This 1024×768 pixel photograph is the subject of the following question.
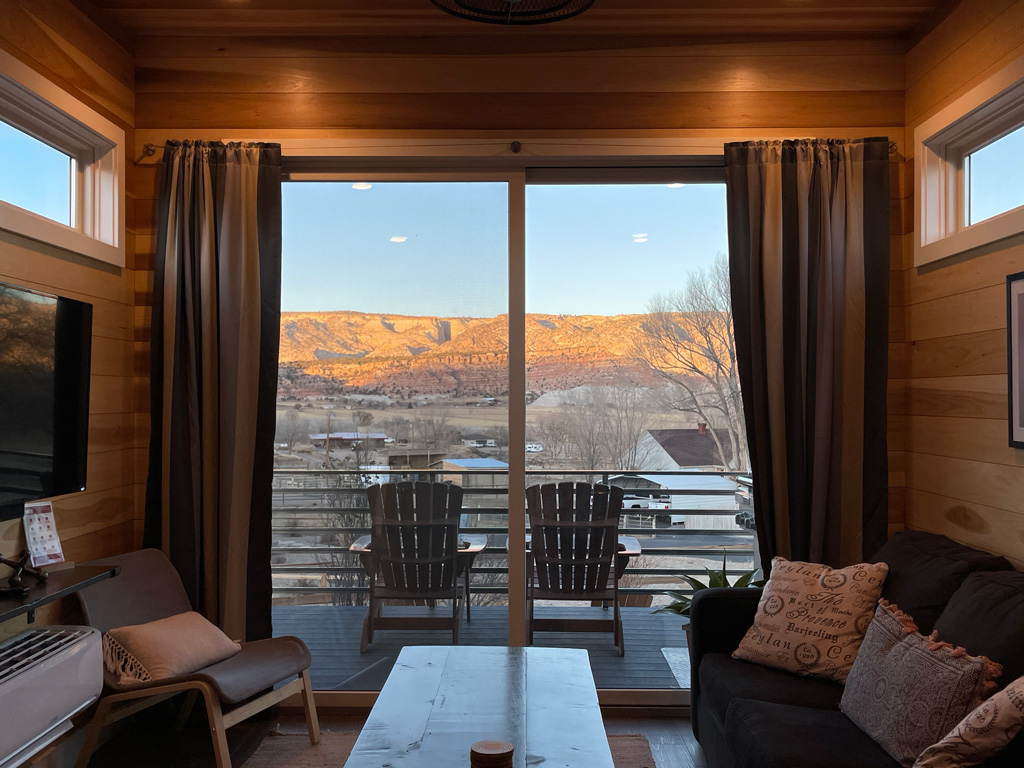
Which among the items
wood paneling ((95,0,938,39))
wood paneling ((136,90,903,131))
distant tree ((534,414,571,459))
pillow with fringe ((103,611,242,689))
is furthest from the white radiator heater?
wood paneling ((95,0,938,39))

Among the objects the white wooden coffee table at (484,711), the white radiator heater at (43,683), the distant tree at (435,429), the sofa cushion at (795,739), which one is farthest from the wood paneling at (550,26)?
the sofa cushion at (795,739)

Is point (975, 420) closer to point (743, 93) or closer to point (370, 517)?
point (743, 93)

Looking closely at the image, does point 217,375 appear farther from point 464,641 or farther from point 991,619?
point 991,619

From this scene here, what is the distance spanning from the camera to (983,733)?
5.68ft

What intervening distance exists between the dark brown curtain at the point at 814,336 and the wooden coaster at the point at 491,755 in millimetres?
1775

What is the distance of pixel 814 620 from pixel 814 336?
4.13ft

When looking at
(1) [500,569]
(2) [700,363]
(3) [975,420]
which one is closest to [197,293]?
(1) [500,569]

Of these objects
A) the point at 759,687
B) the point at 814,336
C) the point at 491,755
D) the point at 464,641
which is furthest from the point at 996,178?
the point at 464,641

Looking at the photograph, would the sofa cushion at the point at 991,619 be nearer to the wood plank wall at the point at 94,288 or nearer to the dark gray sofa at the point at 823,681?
the dark gray sofa at the point at 823,681

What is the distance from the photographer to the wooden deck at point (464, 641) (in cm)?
350

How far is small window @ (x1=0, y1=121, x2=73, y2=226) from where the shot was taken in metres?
2.77

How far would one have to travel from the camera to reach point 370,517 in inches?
138

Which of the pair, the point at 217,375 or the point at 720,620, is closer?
the point at 720,620

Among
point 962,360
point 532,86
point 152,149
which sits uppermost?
point 532,86
